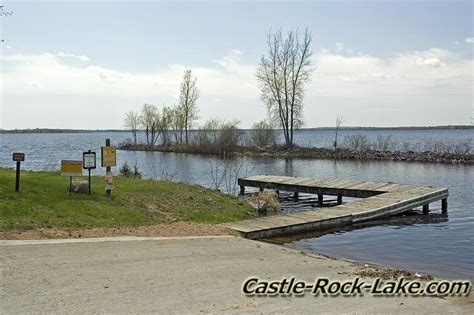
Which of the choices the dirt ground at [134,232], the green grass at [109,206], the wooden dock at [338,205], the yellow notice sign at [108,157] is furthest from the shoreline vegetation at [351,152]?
the dirt ground at [134,232]

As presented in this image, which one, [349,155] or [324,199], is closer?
[324,199]

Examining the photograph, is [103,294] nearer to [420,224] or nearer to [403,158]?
[420,224]

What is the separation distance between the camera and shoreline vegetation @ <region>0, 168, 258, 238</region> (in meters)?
12.1

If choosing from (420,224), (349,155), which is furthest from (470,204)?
(349,155)

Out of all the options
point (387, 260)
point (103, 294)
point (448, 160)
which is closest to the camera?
point (103, 294)

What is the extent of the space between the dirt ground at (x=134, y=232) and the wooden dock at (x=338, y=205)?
0.89m

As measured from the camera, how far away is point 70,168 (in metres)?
14.7

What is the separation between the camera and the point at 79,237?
11016mm

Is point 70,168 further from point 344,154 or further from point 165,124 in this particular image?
point 165,124

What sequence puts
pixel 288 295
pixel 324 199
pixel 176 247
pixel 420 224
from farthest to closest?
pixel 324 199 < pixel 420 224 < pixel 176 247 < pixel 288 295

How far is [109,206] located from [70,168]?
1.65m

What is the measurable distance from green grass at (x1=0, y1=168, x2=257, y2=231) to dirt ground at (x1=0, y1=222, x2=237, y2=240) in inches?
17.6

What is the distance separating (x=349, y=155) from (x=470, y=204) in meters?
31.8

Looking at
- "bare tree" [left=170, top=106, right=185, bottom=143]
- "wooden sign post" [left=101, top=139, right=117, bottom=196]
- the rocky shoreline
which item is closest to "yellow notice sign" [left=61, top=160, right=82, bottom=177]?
"wooden sign post" [left=101, top=139, right=117, bottom=196]
